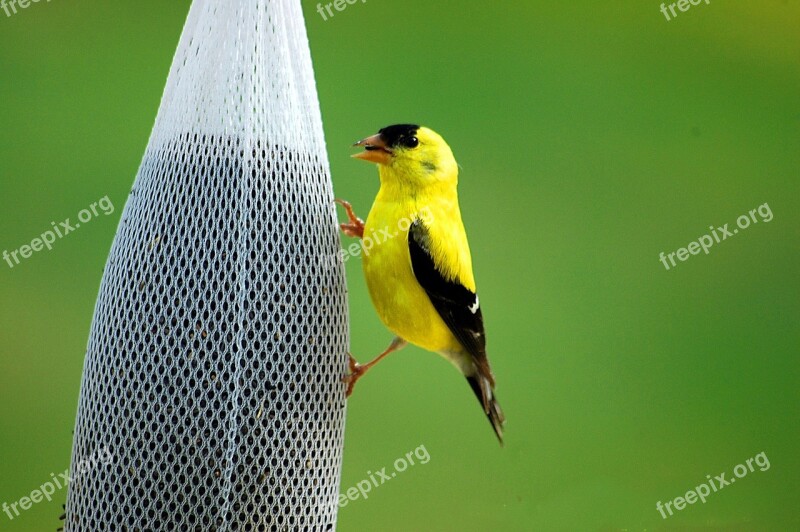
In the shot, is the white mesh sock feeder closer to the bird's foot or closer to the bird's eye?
the bird's foot

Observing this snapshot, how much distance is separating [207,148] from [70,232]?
1.96 m

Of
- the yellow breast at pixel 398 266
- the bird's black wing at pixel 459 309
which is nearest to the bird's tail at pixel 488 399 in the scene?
the bird's black wing at pixel 459 309

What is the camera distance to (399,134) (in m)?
2.73

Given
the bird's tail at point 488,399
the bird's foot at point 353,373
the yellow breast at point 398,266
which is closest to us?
the bird's foot at point 353,373

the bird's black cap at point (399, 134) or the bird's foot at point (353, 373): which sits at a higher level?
the bird's black cap at point (399, 134)

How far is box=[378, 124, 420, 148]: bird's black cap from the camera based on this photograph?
273cm

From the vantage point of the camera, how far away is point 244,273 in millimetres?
2207

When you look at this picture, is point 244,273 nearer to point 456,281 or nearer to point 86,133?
point 456,281

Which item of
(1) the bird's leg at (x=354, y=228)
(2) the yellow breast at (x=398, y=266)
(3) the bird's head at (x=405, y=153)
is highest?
(3) the bird's head at (x=405, y=153)

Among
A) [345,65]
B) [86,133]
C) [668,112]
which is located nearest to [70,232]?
[86,133]

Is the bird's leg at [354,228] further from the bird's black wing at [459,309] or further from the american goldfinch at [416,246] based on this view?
A: the bird's black wing at [459,309]

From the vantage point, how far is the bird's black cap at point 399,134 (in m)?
2.73

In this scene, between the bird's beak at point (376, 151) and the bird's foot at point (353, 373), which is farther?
the bird's beak at point (376, 151)

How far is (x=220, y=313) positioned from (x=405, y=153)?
0.84 m
